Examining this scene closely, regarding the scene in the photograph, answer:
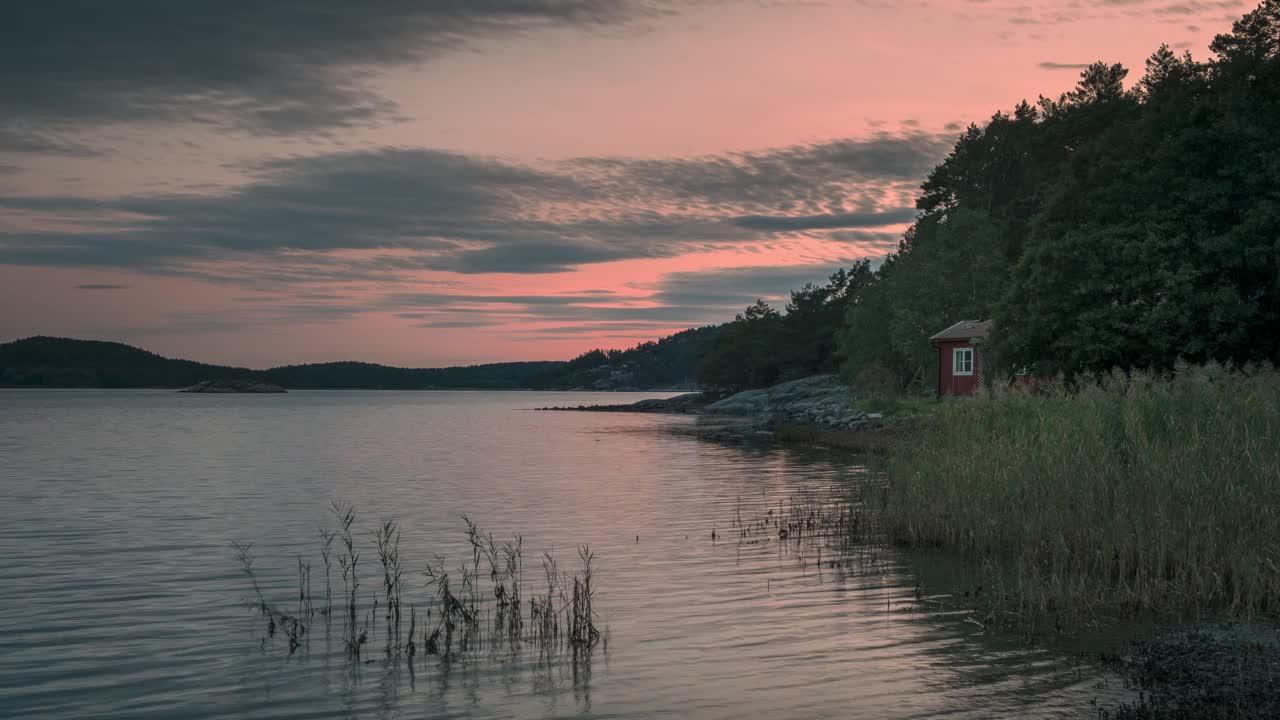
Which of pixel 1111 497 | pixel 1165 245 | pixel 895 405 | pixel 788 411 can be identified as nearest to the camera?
pixel 1111 497

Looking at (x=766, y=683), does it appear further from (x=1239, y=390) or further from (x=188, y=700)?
(x=1239, y=390)

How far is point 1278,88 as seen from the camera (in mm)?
37656

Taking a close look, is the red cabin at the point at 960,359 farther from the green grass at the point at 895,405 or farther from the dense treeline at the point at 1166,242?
the dense treeline at the point at 1166,242

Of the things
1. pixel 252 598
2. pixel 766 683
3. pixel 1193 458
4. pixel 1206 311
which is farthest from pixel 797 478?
pixel 766 683

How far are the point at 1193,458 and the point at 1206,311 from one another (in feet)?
73.4

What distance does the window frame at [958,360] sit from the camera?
210 ft

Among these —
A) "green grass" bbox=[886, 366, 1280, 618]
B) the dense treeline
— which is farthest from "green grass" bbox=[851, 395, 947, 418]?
"green grass" bbox=[886, 366, 1280, 618]

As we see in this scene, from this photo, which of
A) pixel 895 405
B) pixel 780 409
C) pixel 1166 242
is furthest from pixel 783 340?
pixel 1166 242

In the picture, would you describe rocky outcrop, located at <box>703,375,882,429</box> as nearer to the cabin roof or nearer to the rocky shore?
the rocky shore

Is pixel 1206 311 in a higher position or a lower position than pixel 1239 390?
higher

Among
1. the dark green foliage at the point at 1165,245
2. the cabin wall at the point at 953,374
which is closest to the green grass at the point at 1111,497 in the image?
the dark green foliage at the point at 1165,245

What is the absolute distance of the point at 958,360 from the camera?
64.8 metres

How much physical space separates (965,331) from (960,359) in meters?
1.80

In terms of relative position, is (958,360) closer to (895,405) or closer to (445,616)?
(895,405)
